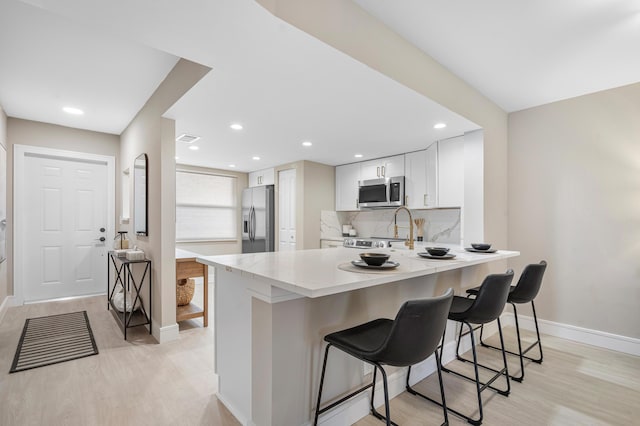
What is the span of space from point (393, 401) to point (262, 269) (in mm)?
1327

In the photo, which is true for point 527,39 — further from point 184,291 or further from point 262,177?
point 262,177

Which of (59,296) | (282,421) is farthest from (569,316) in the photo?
(59,296)

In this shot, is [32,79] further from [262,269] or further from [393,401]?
[393,401]

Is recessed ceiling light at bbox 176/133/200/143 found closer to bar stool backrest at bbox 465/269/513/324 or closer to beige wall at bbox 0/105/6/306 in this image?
beige wall at bbox 0/105/6/306

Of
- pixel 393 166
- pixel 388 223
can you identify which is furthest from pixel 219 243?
pixel 393 166

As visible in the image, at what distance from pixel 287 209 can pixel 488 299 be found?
3.85 metres

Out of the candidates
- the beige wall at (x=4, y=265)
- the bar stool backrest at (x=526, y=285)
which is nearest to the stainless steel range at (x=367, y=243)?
the bar stool backrest at (x=526, y=285)

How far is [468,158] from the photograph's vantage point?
333 centimetres

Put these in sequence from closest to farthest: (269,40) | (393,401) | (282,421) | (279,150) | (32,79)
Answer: (282,421)
(269,40)
(393,401)
(32,79)
(279,150)

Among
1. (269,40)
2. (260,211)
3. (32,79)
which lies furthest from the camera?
(260,211)

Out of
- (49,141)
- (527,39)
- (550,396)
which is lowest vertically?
(550,396)

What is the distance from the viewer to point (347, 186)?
5227 millimetres

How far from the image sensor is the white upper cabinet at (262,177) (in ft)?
18.5

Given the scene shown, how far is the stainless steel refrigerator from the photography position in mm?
5438
